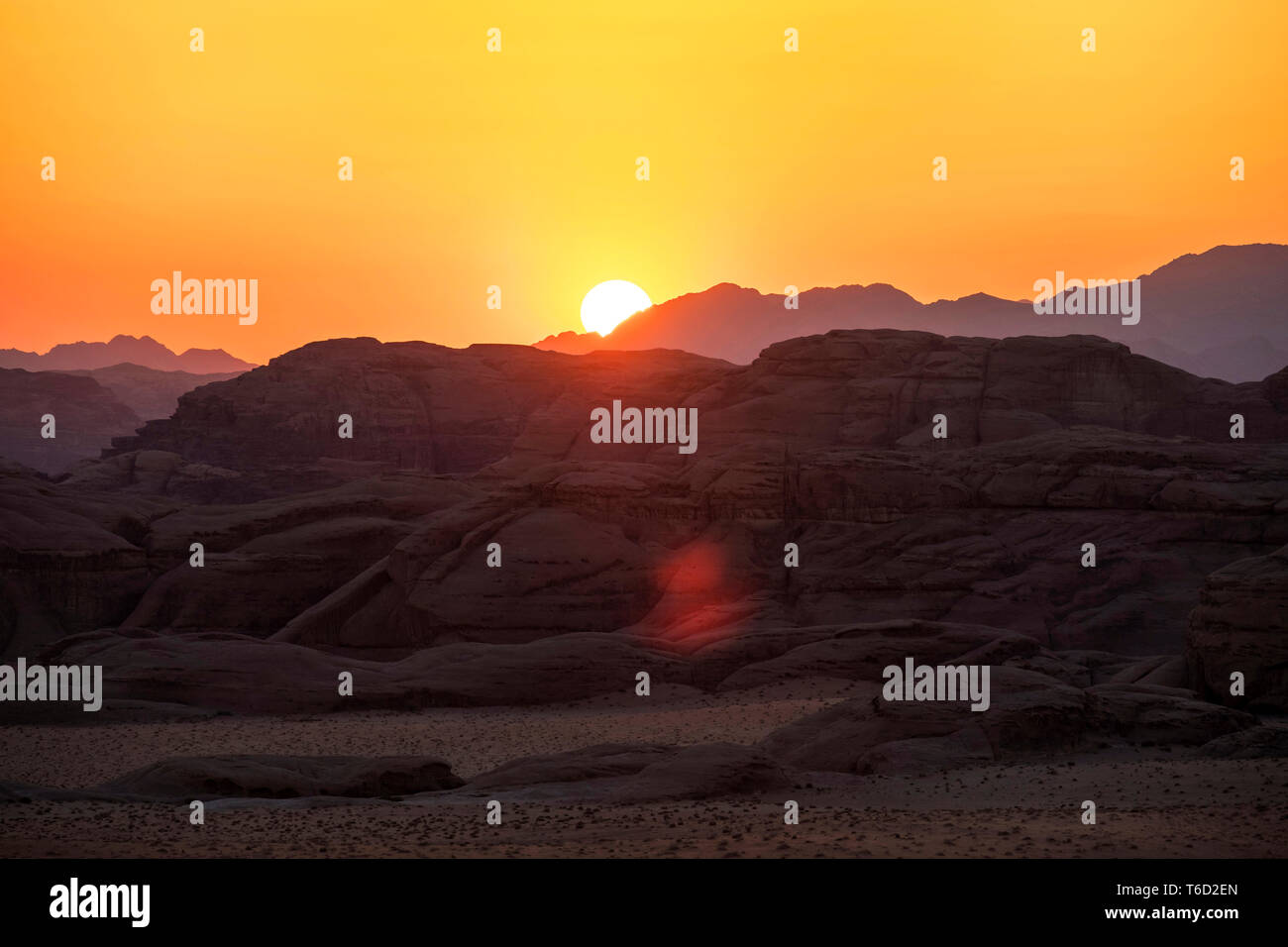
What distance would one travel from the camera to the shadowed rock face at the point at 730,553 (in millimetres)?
32281

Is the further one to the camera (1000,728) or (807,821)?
(1000,728)

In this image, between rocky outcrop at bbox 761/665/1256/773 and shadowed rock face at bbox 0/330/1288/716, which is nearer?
rocky outcrop at bbox 761/665/1256/773

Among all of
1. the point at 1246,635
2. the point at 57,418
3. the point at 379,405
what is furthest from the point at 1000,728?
the point at 57,418

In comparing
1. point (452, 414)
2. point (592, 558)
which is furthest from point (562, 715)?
point (452, 414)

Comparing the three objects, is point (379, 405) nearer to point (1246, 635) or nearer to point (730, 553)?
point (730, 553)

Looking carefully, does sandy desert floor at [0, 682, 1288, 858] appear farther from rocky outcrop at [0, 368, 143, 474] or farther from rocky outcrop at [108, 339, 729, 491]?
rocky outcrop at [0, 368, 143, 474]

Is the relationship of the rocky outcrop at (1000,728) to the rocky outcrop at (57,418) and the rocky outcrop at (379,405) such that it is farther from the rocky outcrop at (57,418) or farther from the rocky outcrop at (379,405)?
the rocky outcrop at (57,418)

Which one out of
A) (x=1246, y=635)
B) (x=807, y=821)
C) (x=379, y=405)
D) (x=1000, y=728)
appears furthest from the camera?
(x=379, y=405)

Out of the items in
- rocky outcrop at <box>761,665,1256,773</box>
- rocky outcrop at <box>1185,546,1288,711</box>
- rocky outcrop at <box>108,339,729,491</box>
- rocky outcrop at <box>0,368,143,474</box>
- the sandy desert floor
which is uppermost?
rocky outcrop at <box>0,368,143,474</box>

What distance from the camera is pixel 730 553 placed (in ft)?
132

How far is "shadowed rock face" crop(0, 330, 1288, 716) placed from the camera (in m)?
32.3

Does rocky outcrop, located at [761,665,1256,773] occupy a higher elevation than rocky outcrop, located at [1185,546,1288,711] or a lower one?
lower

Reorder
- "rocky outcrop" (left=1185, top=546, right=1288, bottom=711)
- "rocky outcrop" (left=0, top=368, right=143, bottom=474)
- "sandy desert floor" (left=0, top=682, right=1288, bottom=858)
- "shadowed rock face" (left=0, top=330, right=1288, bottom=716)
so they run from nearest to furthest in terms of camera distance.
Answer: "sandy desert floor" (left=0, top=682, right=1288, bottom=858) < "rocky outcrop" (left=1185, top=546, right=1288, bottom=711) < "shadowed rock face" (left=0, top=330, right=1288, bottom=716) < "rocky outcrop" (left=0, top=368, right=143, bottom=474)

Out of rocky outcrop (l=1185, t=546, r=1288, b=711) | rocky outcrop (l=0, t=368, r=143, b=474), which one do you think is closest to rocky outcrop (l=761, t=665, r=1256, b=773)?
rocky outcrop (l=1185, t=546, r=1288, b=711)
